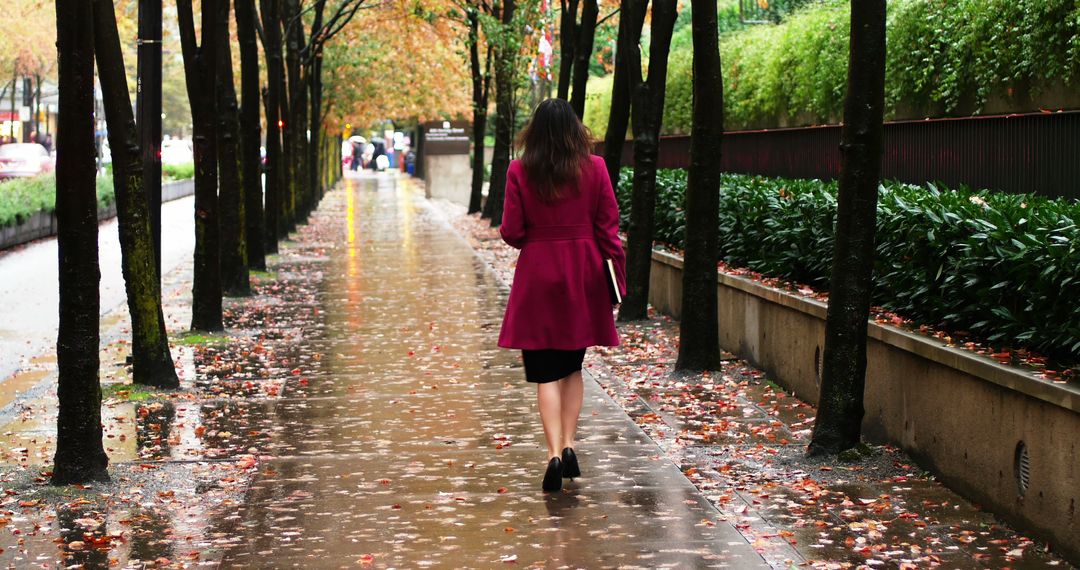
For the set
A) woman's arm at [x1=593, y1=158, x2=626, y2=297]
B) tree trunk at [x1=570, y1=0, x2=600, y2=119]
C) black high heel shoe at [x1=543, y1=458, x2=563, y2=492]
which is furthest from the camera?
tree trunk at [x1=570, y1=0, x2=600, y2=119]

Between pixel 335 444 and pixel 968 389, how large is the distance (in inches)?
144

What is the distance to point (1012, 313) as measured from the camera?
7.22m

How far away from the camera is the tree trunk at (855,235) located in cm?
801

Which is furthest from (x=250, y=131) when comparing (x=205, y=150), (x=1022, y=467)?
(x=1022, y=467)

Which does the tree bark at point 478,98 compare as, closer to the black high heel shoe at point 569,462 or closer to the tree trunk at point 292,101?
the tree trunk at point 292,101

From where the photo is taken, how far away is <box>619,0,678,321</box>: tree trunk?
44.5ft

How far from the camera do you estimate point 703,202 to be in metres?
11.3

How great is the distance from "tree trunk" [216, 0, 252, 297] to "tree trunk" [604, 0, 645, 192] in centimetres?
405

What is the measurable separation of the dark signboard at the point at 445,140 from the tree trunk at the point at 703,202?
4108cm

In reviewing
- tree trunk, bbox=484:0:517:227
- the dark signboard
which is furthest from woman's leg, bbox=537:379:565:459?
the dark signboard

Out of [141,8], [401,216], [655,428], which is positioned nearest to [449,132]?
[401,216]

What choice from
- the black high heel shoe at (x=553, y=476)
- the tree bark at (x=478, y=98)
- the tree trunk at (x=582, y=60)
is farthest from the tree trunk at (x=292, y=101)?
the black high heel shoe at (x=553, y=476)

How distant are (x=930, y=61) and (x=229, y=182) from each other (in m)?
7.62

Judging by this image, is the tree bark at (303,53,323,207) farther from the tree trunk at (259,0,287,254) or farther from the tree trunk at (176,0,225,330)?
the tree trunk at (176,0,225,330)
